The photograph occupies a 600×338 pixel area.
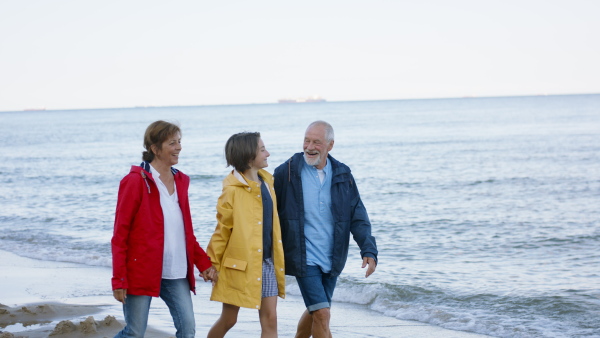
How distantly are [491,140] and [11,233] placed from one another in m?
33.3

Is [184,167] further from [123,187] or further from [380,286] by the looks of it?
[123,187]

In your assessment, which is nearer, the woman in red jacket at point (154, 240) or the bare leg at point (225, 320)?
the woman in red jacket at point (154, 240)

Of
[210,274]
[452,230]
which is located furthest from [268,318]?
[452,230]

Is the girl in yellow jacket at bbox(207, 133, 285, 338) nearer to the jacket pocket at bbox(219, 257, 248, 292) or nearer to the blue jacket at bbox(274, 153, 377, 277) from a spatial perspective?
the jacket pocket at bbox(219, 257, 248, 292)

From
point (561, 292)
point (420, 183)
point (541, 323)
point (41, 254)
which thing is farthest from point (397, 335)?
point (420, 183)

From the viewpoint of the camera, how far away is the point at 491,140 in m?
41.4

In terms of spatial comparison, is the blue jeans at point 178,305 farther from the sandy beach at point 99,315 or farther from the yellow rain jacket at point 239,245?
the sandy beach at point 99,315

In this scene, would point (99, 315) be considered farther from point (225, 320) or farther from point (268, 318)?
point (268, 318)

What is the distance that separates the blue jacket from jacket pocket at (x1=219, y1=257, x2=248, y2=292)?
0.42 m

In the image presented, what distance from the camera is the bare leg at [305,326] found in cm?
470

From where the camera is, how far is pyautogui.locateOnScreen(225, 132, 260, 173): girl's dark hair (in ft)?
13.8

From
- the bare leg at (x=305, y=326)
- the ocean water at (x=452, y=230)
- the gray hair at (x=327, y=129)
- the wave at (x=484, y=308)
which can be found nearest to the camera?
the gray hair at (x=327, y=129)

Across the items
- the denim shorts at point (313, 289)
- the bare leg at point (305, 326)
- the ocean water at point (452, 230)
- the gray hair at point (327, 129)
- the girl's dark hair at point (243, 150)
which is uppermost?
the gray hair at point (327, 129)

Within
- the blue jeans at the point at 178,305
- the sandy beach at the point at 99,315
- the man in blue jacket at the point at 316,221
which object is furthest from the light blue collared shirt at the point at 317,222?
the sandy beach at the point at 99,315
